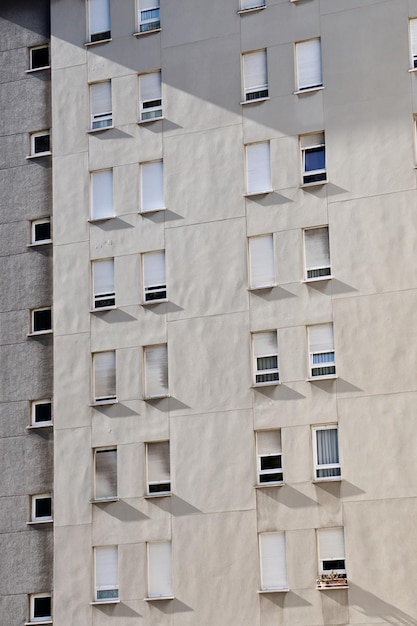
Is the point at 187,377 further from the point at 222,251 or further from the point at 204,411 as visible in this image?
the point at 222,251

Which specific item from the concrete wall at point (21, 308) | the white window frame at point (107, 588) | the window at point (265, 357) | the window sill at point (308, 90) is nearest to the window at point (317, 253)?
the window at point (265, 357)

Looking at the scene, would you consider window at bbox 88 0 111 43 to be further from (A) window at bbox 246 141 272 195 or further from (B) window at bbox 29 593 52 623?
(B) window at bbox 29 593 52 623

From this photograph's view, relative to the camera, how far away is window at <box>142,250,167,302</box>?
43406mm

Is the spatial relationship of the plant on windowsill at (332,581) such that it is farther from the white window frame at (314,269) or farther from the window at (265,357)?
the white window frame at (314,269)

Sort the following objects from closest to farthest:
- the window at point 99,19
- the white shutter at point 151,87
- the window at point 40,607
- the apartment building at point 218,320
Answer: the apartment building at point 218,320 < the window at point 40,607 < the white shutter at point 151,87 < the window at point 99,19

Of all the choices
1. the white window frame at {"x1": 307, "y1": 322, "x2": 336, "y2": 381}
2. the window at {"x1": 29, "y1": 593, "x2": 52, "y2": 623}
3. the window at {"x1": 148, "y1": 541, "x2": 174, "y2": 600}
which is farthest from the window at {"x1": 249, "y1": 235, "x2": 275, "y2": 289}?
the window at {"x1": 29, "y1": 593, "x2": 52, "y2": 623}

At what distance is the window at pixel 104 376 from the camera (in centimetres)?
4316

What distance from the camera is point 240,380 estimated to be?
41.2 m

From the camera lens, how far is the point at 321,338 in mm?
40844

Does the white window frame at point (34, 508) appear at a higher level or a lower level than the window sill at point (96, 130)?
lower

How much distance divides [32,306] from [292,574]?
13.7m

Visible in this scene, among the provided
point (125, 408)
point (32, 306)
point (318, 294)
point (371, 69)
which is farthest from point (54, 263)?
point (371, 69)

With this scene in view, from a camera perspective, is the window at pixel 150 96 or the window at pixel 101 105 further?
the window at pixel 101 105

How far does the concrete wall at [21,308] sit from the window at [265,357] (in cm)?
775
